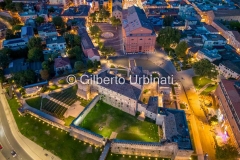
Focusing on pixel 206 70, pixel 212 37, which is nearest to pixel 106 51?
pixel 206 70

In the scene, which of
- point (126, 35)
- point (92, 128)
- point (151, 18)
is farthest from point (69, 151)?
point (151, 18)

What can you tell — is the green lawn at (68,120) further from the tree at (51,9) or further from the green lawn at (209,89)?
the tree at (51,9)

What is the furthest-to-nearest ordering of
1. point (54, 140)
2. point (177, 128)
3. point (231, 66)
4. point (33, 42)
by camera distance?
point (33, 42), point (231, 66), point (54, 140), point (177, 128)

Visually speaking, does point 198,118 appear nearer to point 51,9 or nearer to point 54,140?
point 54,140

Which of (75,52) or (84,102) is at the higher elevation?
(75,52)

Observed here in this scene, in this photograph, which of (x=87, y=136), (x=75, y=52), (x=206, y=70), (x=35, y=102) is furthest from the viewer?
(x=75, y=52)

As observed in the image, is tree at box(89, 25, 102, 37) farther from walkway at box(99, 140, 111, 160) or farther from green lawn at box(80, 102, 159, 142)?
walkway at box(99, 140, 111, 160)

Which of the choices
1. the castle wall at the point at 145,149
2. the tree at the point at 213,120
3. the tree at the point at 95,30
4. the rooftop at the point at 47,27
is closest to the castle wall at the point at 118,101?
the castle wall at the point at 145,149
